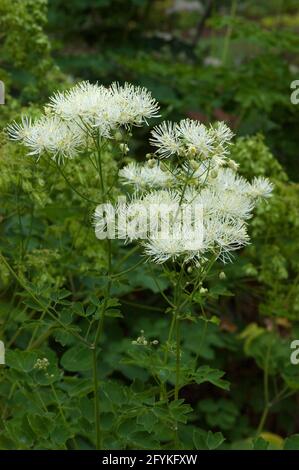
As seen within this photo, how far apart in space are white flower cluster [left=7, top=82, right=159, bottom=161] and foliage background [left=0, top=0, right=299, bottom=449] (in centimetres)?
30

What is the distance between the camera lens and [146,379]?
9.63 feet

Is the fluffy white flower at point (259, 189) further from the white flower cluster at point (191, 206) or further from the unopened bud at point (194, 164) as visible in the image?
the unopened bud at point (194, 164)

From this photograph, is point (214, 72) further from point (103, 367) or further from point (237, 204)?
point (237, 204)

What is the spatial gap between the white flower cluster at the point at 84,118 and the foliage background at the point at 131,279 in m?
0.30

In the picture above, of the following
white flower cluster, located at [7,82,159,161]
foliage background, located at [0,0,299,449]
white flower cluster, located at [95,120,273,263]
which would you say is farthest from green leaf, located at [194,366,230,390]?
white flower cluster, located at [7,82,159,161]

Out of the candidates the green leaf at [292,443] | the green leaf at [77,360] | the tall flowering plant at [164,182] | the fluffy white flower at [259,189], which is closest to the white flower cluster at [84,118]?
the tall flowering plant at [164,182]

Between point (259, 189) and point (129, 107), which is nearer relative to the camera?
point (129, 107)

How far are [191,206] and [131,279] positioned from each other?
1.02m

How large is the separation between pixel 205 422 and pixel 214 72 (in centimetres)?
145

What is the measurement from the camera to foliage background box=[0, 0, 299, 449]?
6.32 ft

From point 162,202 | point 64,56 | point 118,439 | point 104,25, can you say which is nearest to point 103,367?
point 118,439

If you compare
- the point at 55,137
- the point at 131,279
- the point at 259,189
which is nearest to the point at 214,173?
the point at 259,189

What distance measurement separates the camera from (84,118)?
1.66 m

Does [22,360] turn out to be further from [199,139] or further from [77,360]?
[199,139]
